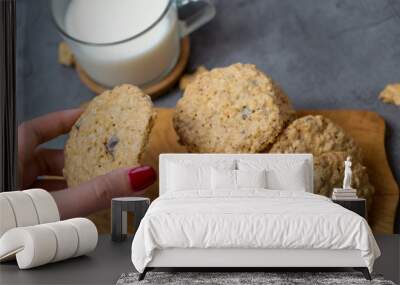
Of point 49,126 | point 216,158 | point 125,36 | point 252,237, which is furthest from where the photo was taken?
point 49,126

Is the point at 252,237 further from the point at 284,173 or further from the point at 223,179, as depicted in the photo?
the point at 284,173

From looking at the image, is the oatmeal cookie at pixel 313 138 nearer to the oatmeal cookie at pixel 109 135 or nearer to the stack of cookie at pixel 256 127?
the stack of cookie at pixel 256 127

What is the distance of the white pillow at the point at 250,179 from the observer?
4.93 metres

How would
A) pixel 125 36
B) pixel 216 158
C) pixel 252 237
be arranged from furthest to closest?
pixel 216 158 < pixel 125 36 < pixel 252 237

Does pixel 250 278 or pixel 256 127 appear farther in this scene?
pixel 256 127

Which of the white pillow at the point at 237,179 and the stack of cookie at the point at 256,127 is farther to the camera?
the stack of cookie at the point at 256,127

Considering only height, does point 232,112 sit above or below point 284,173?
above

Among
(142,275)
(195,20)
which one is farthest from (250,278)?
(195,20)

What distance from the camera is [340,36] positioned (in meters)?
5.62

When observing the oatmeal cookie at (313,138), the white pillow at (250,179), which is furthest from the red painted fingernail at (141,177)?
the oatmeal cookie at (313,138)

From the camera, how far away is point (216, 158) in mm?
5141

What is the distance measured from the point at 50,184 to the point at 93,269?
172 centimetres

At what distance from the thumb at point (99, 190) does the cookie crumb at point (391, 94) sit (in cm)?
193

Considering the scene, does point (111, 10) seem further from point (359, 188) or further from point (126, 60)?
point (359, 188)
